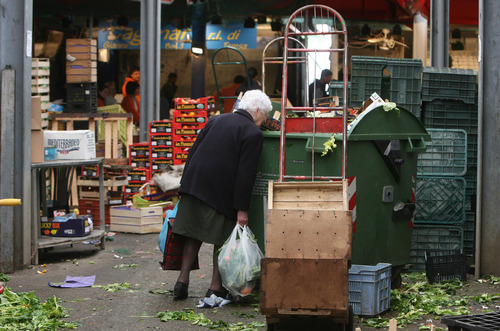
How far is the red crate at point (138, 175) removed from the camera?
42.4ft

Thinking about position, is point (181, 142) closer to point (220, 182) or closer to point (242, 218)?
point (220, 182)

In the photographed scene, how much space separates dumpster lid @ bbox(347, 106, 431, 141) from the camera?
6.87 metres

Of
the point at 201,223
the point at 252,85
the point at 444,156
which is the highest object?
the point at 252,85

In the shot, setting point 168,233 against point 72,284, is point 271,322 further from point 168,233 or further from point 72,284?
point 72,284

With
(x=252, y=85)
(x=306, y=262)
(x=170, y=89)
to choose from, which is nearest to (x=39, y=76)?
(x=252, y=85)

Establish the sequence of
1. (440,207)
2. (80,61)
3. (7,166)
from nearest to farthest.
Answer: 1. (7,166)
2. (440,207)
3. (80,61)

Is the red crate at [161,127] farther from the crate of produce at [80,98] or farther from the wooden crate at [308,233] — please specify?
the wooden crate at [308,233]

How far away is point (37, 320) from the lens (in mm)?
6023

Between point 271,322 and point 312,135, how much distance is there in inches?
78.4

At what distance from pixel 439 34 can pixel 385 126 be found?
259 inches

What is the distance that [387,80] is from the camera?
8.87 m

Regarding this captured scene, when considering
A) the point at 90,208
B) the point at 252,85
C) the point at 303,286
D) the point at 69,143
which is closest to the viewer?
the point at 303,286

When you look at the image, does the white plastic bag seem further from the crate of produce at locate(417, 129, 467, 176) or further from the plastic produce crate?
the crate of produce at locate(417, 129, 467, 176)

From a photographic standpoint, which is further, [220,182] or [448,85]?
[448,85]
